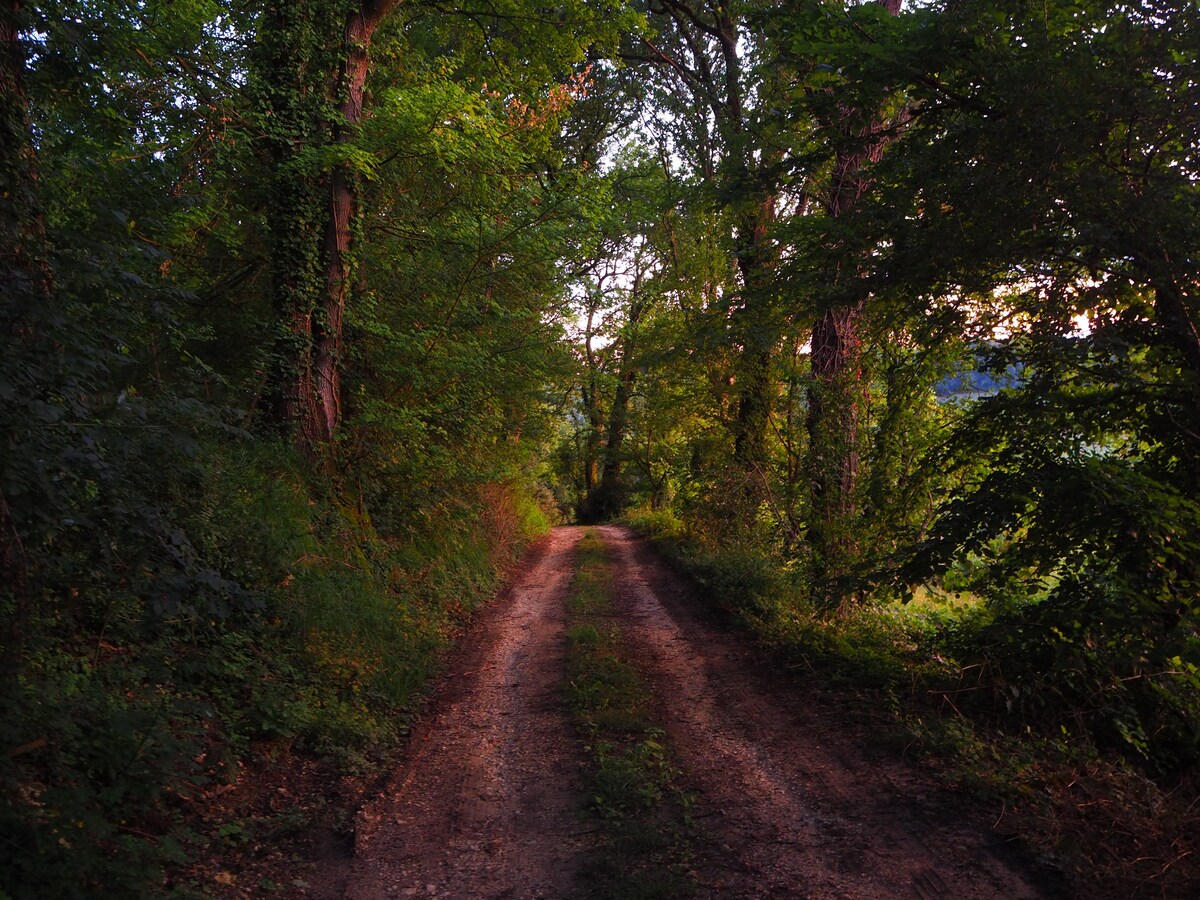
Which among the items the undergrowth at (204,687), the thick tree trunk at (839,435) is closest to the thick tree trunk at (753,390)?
the thick tree trunk at (839,435)

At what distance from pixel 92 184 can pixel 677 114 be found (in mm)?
13315

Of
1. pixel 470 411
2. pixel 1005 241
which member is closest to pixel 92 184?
pixel 470 411

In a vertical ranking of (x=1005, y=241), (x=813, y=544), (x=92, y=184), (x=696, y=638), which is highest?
(x=92, y=184)

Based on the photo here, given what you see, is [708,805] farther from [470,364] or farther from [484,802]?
[470,364]

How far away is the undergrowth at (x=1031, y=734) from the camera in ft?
13.2

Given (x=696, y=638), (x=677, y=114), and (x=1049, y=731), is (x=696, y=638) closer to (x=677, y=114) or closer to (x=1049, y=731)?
(x=1049, y=731)

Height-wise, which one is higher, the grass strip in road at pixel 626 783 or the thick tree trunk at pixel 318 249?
the thick tree trunk at pixel 318 249

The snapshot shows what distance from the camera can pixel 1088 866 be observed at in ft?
12.8

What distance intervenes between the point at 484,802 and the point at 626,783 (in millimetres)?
1038

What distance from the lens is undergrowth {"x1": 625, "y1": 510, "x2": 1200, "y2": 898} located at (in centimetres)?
404

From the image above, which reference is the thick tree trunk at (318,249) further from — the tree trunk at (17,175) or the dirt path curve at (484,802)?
the tree trunk at (17,175)

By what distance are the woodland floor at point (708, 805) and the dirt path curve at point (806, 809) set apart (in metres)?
0.01

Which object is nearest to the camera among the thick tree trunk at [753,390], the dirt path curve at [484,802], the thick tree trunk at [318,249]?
the dirt path curve at [484,802]

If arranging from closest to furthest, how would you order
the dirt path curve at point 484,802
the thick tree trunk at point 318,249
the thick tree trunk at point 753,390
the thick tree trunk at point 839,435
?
the dirt path curve at point 484,802 → the thick tree trunk at point 839,435 → the thick tree trunk at point 318,249 → the thick tree trunk at point 753,390
